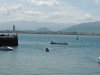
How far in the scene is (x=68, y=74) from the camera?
42.1 metres

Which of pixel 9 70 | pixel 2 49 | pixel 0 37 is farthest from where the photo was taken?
pixel 0 37

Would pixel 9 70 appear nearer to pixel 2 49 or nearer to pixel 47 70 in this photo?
pixel 47 70

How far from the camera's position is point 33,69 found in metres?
45.9

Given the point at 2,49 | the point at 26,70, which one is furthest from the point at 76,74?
the point at 2,49

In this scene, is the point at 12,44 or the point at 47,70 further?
the point at 12,44

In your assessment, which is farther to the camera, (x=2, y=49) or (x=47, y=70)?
(x=2, y=49)

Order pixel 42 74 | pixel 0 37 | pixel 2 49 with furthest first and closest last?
pixel 0 37, pixel 2 49, pixel 42 74

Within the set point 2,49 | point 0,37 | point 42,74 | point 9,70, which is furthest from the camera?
point 0,37

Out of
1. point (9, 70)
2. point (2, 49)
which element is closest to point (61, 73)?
point (9, 70)

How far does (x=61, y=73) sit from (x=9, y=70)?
8190 mm

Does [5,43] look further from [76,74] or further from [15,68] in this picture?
[76,74]

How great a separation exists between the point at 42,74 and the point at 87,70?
8.75 metres

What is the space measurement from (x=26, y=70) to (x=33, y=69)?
1494 millimetres

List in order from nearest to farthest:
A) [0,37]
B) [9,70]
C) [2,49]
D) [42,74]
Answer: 1. [42,74]
2. [9,70]
3. [2,49]
4. [0,37]
